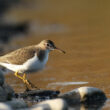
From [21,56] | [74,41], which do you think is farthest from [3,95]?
[74,41]

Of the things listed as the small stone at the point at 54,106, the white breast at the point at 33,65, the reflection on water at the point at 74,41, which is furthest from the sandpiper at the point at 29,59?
the small stone at the point at 54,106

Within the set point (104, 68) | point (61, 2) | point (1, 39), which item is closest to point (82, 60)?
point (104, 68)

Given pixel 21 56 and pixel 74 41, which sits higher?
pixel 74 41

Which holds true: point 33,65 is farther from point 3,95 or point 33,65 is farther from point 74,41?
point 74,41

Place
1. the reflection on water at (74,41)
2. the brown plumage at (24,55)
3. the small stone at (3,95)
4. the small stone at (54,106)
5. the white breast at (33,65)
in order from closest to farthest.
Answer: the small stone at (54,106) → the small stone at (3,95) → the white breast at (33,65) → the brown plumage at (24,55) → the reflection on water at (74,41)

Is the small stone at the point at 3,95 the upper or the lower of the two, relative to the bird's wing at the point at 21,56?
lower

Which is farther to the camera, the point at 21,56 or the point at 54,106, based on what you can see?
the point at 21,56

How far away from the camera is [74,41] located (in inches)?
811

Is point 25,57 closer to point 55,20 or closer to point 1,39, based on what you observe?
point 1,39

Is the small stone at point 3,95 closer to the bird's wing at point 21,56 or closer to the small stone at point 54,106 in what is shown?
the bird's wing at point 21,56

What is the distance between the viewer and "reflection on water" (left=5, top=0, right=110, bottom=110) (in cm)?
1271

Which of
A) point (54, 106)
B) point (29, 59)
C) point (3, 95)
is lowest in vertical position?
point (54, 106)

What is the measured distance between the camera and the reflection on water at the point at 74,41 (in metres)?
12.7

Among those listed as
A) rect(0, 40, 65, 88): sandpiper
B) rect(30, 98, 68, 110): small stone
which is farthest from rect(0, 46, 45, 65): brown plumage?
rect(30, 98, 68, 110): small stone
